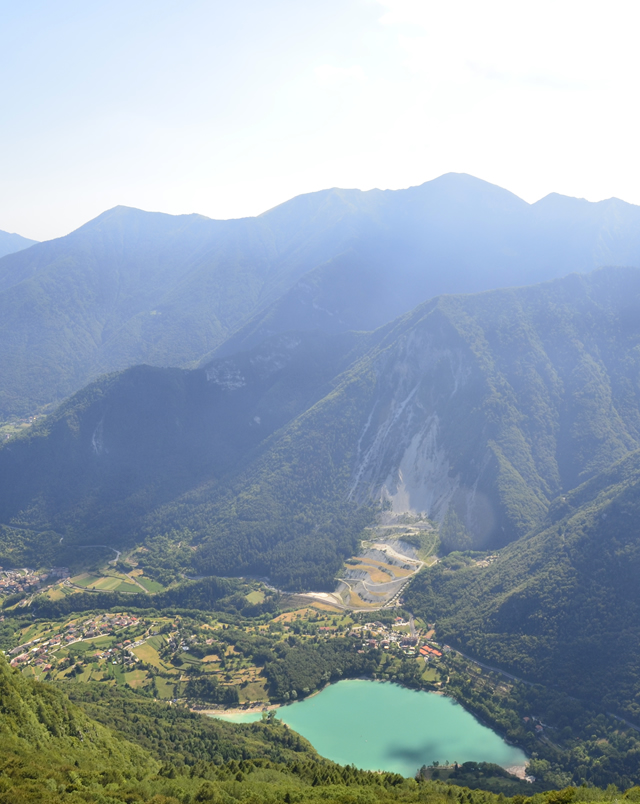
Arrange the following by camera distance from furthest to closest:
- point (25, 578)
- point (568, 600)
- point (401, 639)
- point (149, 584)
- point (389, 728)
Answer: point (25, 578), point (149, 584), point (401, 639), point (568, 600), point (389, 728)

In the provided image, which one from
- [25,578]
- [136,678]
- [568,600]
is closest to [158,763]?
[136,678]

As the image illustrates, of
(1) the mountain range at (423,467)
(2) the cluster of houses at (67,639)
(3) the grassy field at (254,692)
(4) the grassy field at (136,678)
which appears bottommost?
(3) the grassy field at (254,692)

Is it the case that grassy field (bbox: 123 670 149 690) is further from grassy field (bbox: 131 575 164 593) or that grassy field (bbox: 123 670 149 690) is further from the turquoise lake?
grassy field (bbox: 131 575 164 593)

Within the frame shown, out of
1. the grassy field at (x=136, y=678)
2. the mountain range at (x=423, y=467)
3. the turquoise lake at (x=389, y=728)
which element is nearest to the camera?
the turquoise lake at (x=389, y=728)

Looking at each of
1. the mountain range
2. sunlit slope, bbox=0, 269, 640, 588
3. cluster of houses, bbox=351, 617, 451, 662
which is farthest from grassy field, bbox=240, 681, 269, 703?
sunlit slope, bbox=0, 269, 640, 588

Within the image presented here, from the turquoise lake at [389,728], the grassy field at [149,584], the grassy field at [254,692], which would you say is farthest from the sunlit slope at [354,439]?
the turquoise lake at [389,728]

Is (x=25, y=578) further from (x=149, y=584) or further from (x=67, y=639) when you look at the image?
(x=67, y=639)

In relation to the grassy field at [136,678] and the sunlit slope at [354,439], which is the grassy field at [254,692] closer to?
the grassy field at [136,678]
